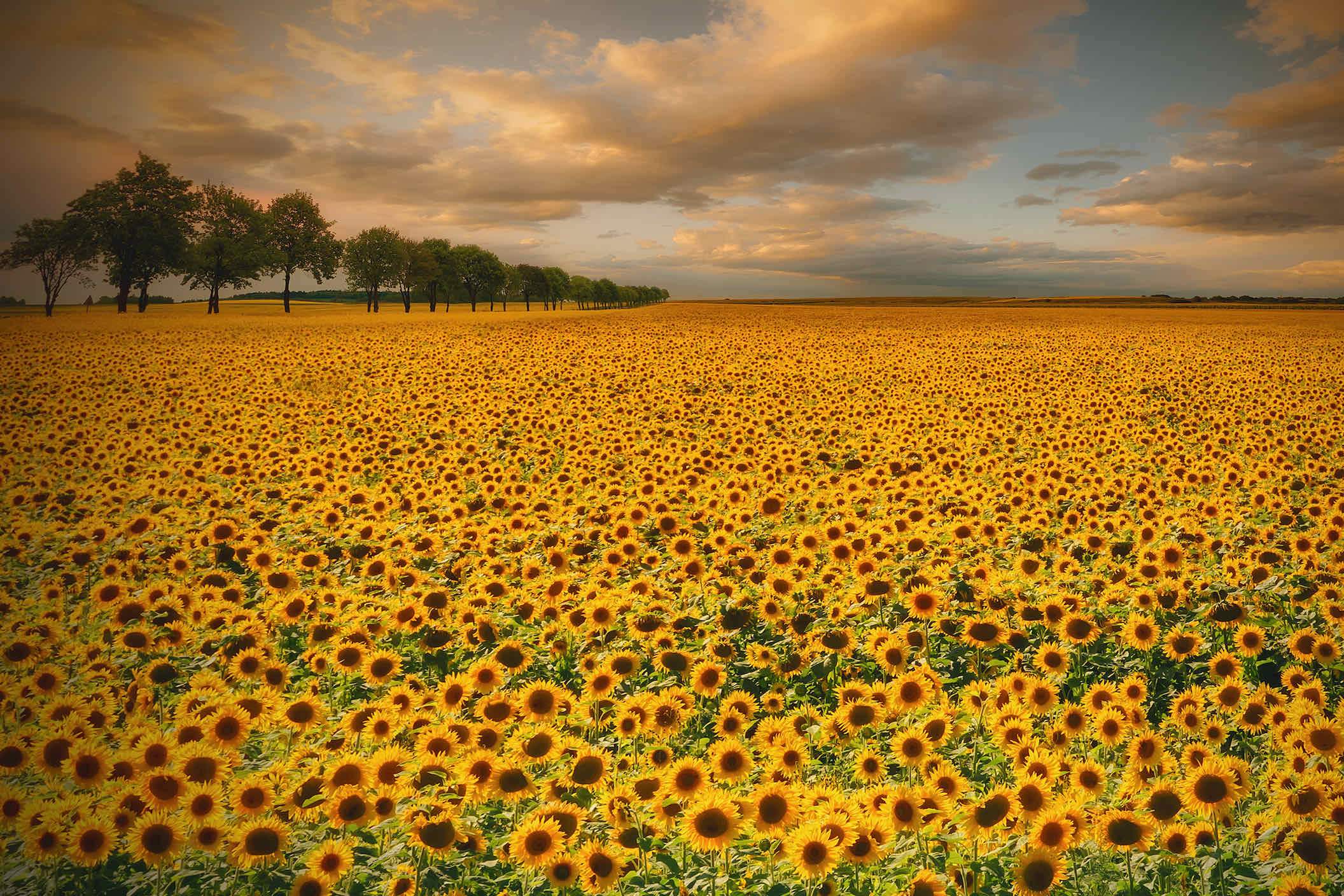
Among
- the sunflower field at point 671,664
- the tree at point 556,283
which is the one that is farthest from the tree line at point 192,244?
the sunflower field at point 671,664

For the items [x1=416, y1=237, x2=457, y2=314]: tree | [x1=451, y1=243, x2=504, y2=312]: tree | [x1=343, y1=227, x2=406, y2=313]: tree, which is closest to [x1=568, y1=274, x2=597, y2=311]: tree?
[x1=451, y1=243, x2=504, y2=312]: tree

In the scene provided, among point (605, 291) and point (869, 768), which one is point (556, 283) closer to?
point (605, 291)

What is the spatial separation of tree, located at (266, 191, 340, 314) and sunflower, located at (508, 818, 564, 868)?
8279 cm

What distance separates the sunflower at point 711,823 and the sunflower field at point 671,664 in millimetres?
14

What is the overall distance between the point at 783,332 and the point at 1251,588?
37.3 metres

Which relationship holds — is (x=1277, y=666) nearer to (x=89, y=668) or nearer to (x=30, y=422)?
(x=89, y=668)

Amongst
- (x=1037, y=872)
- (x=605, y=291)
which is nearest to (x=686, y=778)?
(x=1037, y=872)

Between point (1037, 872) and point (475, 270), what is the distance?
11990 centimetres

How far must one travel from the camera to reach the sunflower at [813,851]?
298 centimetres

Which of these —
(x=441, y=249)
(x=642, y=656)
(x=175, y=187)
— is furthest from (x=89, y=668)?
(x=441, y=249)

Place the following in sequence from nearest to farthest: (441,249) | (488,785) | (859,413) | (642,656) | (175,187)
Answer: (488,785) → (642,656) → (859,413) → (175,187) → (441,249)

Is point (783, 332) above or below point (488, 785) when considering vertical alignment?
above

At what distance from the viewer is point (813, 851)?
3.05 metres

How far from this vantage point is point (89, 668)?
15.6 ft
